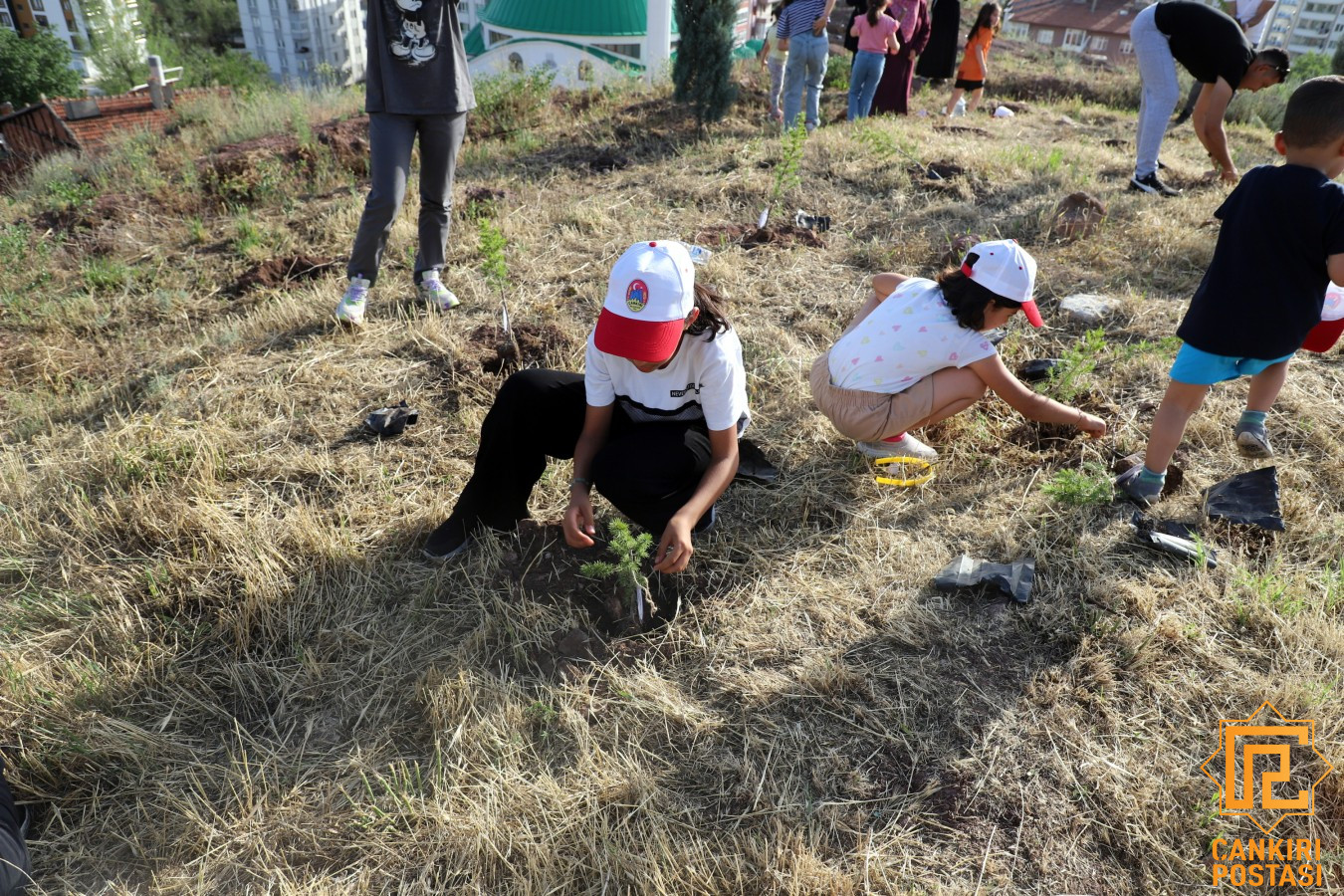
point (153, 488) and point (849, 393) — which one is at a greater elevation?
point (849, 393)

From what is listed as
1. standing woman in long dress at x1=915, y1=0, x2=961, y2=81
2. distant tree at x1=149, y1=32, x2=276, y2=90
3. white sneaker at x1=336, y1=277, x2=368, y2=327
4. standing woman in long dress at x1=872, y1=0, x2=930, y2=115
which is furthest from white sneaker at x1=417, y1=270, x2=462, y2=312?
distant tree at x1=149, y1=32, x2=276, y2=90

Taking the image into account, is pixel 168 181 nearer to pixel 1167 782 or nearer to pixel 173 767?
pixel 173 767

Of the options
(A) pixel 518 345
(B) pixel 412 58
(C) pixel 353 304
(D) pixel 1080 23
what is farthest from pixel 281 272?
(D) pixel 1080 23

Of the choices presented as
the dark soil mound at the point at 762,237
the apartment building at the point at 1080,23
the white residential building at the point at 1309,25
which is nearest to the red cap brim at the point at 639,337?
the dark soil mound at the point at 762,237

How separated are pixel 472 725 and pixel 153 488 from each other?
1643 millimetres

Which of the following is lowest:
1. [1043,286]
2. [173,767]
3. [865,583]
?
[173,767]

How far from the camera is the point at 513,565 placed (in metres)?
2.67

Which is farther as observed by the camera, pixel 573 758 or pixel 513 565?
pixel 513 565

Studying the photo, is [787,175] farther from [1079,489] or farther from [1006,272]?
[1079,489]

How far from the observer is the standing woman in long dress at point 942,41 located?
364 inches

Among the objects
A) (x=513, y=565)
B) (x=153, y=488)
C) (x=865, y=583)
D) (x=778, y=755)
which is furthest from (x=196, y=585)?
(x=865, y=583)

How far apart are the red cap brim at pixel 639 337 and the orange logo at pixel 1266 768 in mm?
1736

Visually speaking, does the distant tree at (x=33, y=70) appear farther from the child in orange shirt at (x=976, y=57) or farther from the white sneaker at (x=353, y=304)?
the white sneaker at (x=353, y=304)

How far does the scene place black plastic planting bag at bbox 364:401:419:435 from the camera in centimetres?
328
